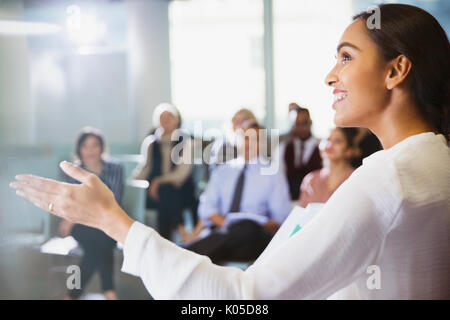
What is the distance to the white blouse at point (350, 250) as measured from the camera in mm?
475

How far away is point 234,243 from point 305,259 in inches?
54.1

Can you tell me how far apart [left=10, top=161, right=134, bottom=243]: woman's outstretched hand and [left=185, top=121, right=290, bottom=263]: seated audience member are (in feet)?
3.75

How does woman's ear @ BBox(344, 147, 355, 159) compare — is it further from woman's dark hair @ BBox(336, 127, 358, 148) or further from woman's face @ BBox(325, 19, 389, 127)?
woman's face @ BBox(325, 19, 389, 127)

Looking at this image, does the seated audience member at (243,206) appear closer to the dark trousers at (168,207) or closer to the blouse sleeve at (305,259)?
the dark trousers at (168,207)

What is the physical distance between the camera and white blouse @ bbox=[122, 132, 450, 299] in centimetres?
47

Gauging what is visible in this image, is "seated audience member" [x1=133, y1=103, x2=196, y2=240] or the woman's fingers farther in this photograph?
"seated audience member" [x1=133, y1=103, x2=196, y2=240]

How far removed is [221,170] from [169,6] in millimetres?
2633

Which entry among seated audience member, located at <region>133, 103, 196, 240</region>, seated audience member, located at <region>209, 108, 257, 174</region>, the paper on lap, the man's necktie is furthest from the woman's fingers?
seated audience member, located at <region>133, 103, 196, 240</region>

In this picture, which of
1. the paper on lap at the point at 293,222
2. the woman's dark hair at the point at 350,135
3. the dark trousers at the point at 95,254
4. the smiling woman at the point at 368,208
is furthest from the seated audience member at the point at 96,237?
the woman's dark hair at the point at 350,135

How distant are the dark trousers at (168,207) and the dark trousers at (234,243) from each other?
0.72 meters

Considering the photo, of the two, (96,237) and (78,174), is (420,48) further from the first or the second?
(96,237)

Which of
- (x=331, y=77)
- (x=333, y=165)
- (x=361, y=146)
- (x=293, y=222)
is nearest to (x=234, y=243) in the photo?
(x=333, y=165)

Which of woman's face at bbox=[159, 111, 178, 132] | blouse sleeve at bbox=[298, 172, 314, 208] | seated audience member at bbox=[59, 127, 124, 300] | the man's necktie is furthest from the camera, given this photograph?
woman's face at bbox=[159, 111, 178, 132]
